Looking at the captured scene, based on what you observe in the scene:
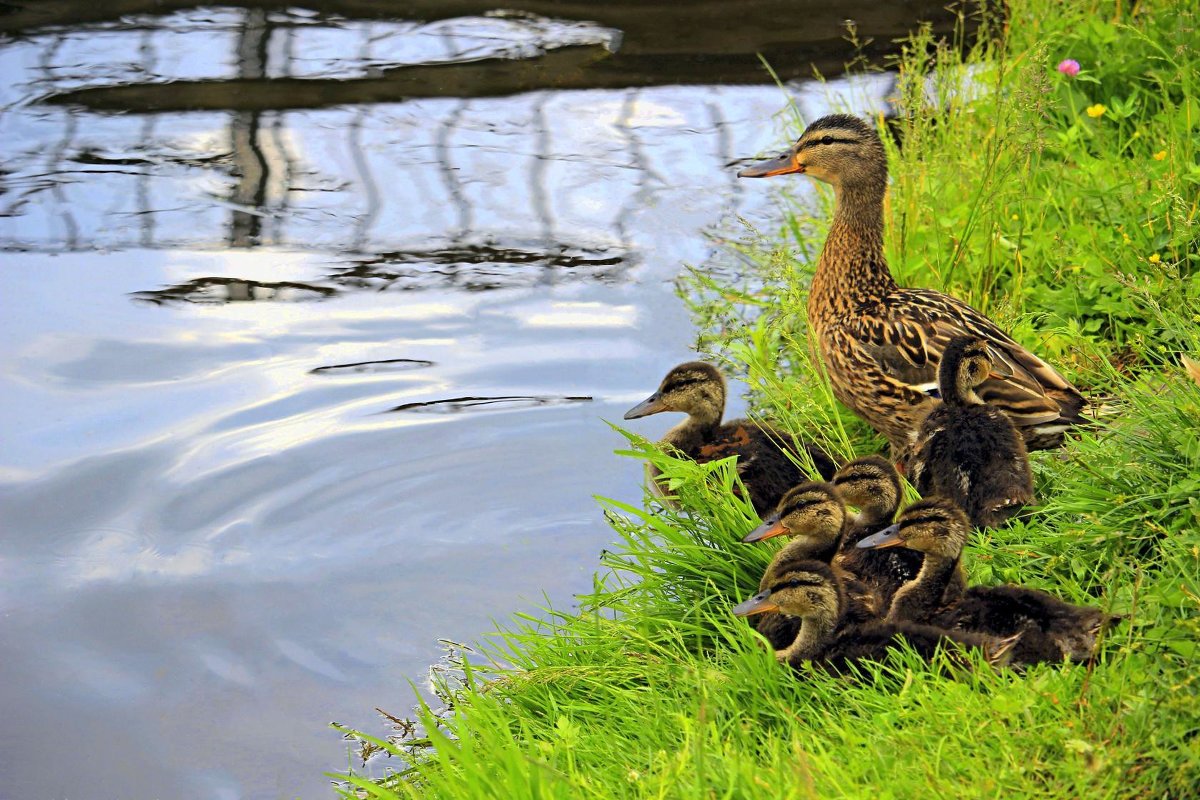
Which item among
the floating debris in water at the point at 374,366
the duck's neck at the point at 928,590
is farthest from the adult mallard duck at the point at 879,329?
the floating debris in water at the point at 374,366

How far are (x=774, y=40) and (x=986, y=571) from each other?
5849 mm

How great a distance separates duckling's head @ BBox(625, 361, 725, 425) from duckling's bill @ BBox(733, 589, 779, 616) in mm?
1472

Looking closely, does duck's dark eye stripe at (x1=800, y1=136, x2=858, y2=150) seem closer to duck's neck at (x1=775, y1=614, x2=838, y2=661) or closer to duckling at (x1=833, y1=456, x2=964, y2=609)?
duckling at (x1=833, y1=456, x2=964, y2=609)

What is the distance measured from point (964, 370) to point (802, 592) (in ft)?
4.18

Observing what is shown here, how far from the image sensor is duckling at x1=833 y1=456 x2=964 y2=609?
394 centimetres

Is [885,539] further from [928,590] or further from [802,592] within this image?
[802,592]

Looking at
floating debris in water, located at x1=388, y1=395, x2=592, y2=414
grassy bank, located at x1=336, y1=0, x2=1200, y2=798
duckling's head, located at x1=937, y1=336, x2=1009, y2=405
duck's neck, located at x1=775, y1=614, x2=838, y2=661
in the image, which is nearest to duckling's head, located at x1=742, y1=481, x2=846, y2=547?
grassy bank, located at x1=336, y1=0, x2=1200, y2=798

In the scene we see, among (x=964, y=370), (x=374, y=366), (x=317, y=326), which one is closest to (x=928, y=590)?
(x=964, y=370)

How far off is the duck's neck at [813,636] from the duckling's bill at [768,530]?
0.44m

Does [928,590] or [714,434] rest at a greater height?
[928,590]

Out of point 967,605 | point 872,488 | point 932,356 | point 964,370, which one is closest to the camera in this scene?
point 967,605

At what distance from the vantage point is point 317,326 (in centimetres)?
609

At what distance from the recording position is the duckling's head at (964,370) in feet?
14.3

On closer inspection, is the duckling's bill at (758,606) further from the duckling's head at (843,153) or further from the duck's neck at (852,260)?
the duckling's head at (843,153)
